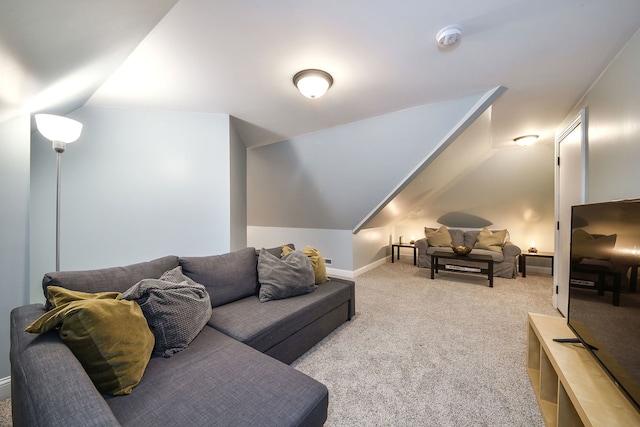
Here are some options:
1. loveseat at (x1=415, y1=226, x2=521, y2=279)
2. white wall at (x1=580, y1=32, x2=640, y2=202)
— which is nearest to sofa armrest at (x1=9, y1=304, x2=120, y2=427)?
white wall at (x1=580, y1=32, x2=640, y2=202)

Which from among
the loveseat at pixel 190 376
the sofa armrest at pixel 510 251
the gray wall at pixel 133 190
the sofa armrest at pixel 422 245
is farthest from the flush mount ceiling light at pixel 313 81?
the sofa armrest at pixel 510 251

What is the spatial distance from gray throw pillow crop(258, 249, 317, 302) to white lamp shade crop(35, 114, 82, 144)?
1605 millimetres

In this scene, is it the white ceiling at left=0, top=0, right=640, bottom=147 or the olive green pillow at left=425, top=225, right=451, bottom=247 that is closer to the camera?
the white ceiling at left=0, top=0, right=640, bottom=147

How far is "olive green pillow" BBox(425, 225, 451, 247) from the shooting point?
489 centimetres

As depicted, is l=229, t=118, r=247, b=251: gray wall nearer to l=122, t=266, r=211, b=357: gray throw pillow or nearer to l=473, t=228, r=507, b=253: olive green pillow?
l=122, t=266, r=211, b=357: gray throw pillow

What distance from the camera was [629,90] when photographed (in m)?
1.47

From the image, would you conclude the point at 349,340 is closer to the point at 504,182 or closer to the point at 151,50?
the point at 151,50

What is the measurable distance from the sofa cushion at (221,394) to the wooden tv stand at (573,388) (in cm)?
105

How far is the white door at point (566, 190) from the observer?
2199mm

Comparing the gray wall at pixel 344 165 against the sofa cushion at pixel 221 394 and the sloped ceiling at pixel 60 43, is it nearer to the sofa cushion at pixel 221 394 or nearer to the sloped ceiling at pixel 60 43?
the sloped ceiling at pixel 60 43

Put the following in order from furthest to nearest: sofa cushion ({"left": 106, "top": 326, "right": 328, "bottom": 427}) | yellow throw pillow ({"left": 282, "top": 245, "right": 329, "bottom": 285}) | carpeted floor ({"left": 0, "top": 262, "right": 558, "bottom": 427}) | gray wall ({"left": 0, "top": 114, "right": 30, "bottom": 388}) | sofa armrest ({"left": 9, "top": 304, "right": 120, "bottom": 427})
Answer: yellow throw pillow ({"left": 282, "top": 245, "right": 329, "bottom": 285})
gray wall ({"left": 0, "top": 114, "right": 30, "bottom": 388})
carpeted floor ({"left": 0, "top": 262, "right": 558, "bottom": 427})
sofa cushion ({"left": 106, "top": 326, "right": 328, "bottom": 427})
sofa armrest ({"left": 9, "top": 304, "right": 120, "bottom": 427})

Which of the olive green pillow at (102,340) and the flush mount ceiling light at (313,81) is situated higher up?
the flush mount ceiling light at (313,81)

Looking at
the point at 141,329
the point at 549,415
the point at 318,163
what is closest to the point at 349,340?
the point at 549,415

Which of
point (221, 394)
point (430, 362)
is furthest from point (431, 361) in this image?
point (221, 394)
